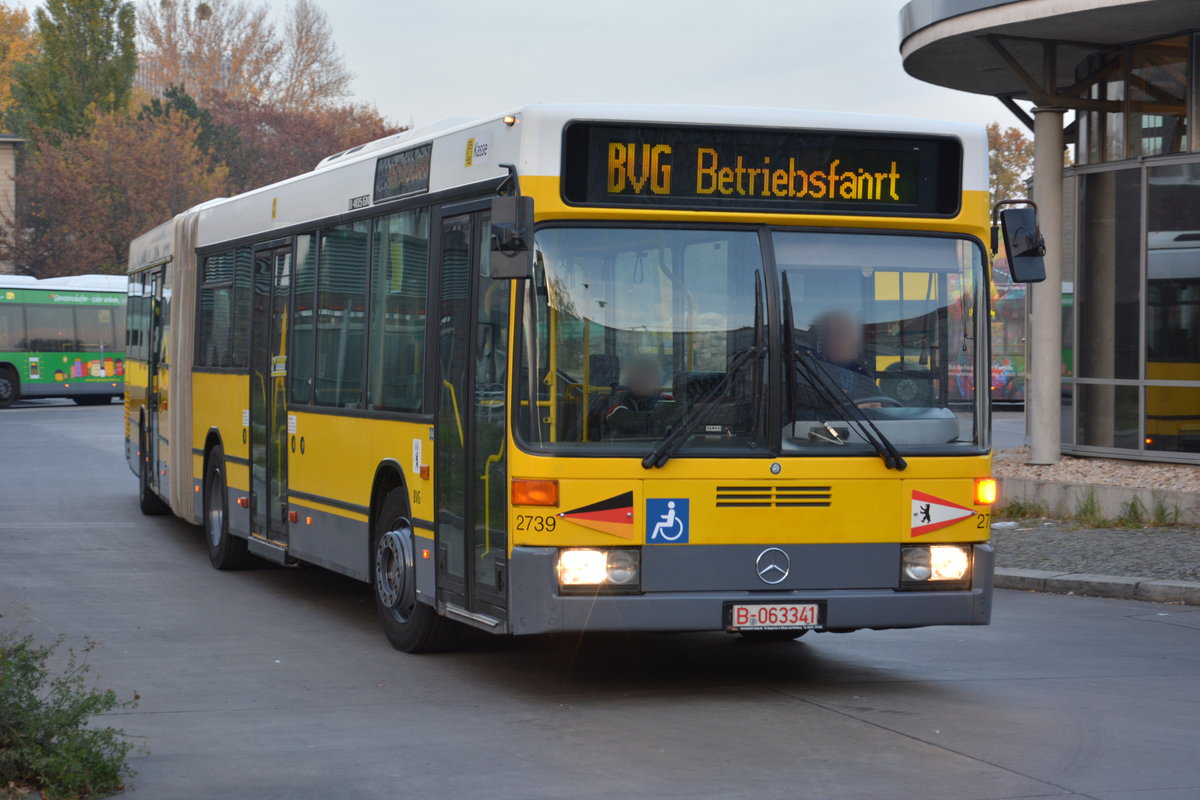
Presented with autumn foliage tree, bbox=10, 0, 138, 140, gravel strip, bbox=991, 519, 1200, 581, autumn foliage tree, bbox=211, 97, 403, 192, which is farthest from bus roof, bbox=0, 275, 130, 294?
gravel strip, bbox=991, 519, 1200, 581

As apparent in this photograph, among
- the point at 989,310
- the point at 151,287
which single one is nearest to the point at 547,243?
the point at 989,310

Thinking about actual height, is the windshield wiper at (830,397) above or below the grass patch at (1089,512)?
above

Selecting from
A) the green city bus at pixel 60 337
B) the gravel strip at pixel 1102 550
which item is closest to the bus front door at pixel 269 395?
the gravel strip at pixel 1102 550

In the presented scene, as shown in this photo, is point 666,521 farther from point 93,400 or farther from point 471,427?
point 93,400

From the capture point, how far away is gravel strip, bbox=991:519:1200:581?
45.3 ft

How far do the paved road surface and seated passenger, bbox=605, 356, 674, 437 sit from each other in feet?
4.45

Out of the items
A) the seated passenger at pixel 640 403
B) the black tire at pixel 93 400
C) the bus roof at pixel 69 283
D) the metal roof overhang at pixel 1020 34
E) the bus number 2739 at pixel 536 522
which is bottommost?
the black tire at pixel 93 400

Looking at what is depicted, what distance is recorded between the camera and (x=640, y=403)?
8.28 metres

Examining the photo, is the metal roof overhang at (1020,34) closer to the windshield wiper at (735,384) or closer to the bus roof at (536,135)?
the bus roof at (536,135)

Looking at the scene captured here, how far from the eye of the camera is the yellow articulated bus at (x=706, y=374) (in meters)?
8.24

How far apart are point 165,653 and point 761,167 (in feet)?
14.6

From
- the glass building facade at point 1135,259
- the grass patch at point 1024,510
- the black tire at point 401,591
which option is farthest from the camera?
the glass building facade at point 1135,259

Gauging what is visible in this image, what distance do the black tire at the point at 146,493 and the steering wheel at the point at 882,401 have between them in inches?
454

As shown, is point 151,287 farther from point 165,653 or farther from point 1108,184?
point 1108,184
